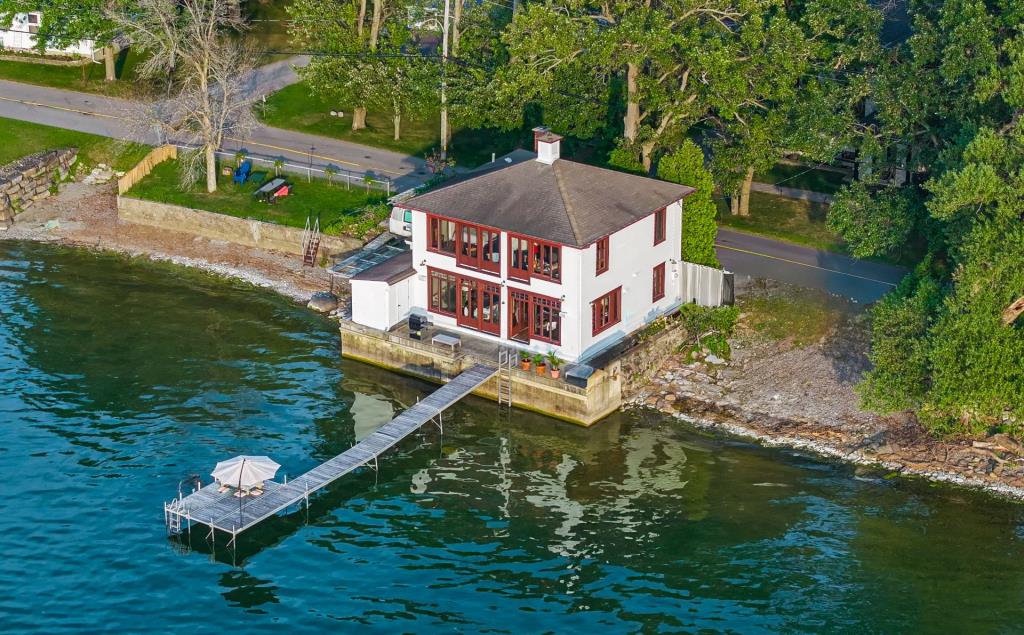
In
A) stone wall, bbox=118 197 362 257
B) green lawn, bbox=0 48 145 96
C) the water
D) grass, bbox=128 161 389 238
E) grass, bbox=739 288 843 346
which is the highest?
green lawn, bbox=0 48 145 96

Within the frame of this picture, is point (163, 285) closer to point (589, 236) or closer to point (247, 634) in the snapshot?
point (589, 236)

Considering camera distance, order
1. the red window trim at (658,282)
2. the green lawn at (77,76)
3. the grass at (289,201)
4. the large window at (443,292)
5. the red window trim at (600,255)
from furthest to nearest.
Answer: the green lawn at (77,76) → the grass at (289,201) → the red window trim at (658,282) → the large window at (443,292) → the red window trim at (600,255)

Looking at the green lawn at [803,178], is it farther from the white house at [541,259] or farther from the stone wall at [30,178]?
the stone wall at [30,178]

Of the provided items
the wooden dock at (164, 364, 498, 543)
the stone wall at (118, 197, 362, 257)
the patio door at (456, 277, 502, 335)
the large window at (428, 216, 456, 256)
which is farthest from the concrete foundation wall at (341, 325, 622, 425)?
the stone wall at (118, 197, 362, 257)

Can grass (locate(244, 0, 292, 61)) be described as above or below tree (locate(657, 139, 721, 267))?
above

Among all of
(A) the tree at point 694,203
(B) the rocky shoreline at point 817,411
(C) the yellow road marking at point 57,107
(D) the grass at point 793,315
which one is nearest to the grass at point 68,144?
(C) the yellow road marking at point 57,107

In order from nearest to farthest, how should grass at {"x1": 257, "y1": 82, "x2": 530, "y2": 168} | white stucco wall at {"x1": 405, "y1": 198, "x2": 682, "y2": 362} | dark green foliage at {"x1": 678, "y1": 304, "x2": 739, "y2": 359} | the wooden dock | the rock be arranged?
the wooden dock < white stucco wall at {"x1": 405, "y1": 198, "x2": 682, "y2": 362} < dark green foliage at {"x1": 678, "y1": 304, "x2": 739, "y2": 359} < the rock < grass at {"x1": 257, "y1": 82, "x2": 530, "y2": 168}

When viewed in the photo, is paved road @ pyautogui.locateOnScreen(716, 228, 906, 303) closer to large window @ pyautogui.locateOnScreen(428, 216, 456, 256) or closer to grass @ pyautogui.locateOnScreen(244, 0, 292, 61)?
large window @ pyautogui.locateOnScreen(428, 216, 456, 256)
